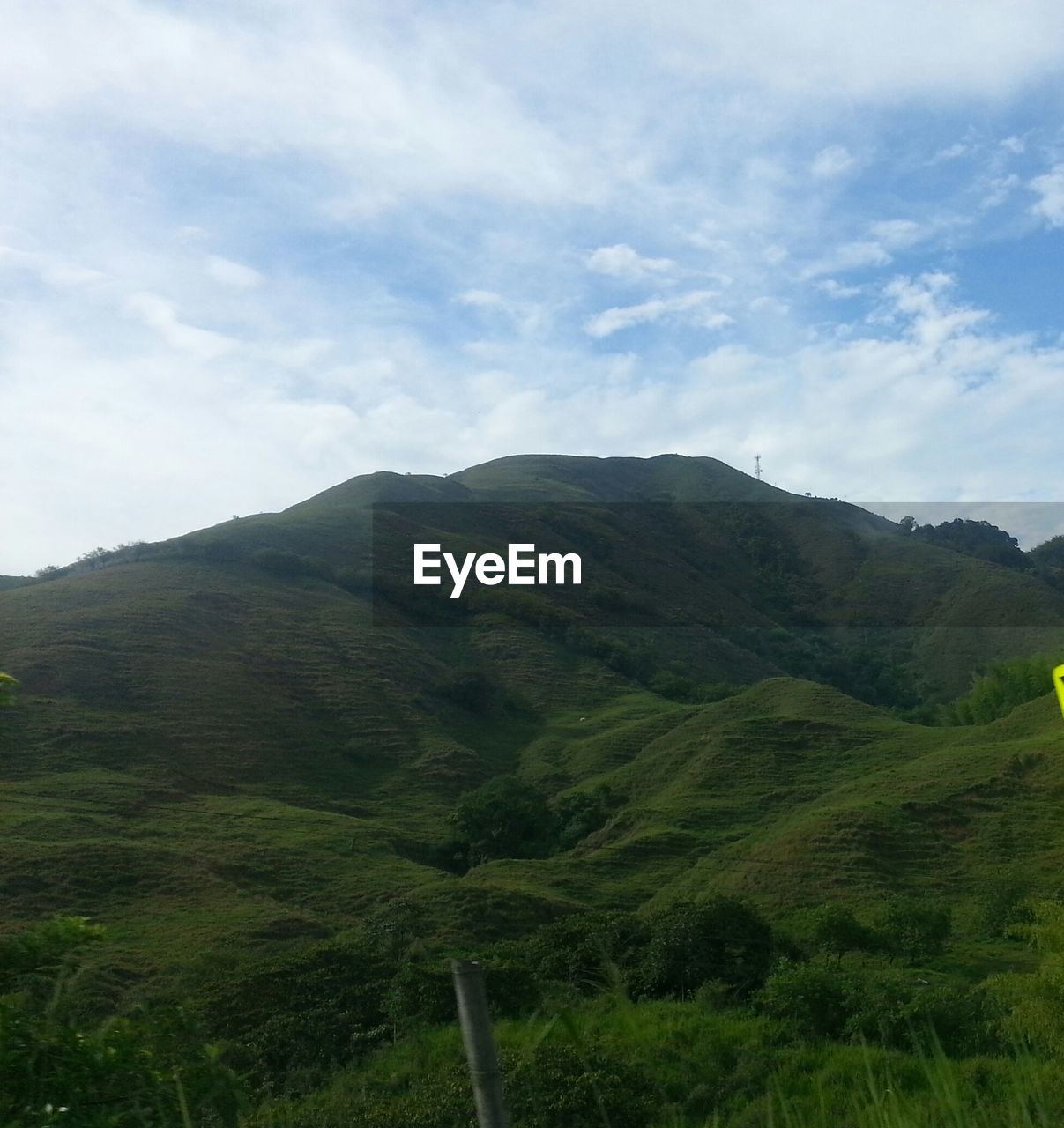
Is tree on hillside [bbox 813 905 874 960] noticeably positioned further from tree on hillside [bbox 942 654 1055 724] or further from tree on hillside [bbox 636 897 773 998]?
tree on hillside [bbox 942 654 1055 724]

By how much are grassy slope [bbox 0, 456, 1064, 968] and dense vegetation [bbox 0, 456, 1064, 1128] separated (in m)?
0.19

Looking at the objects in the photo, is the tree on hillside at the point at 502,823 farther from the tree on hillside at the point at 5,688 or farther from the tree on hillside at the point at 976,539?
the tree on hillside at the point at 976,539

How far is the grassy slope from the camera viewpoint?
103 feet

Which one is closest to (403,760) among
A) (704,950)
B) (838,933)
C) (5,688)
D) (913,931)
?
(838,933)

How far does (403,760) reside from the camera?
52.2 meters

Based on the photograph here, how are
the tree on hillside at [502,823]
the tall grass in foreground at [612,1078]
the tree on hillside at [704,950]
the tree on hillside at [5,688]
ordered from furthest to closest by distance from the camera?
the tree on hillside at [502,823] < the tree on hillside at [704,950] < the tall grass in foreground at [612,1078] < the tree on hillside at [5,688]

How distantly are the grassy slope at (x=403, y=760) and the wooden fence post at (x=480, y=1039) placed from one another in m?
23.1
